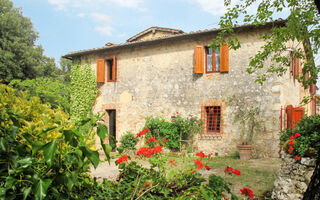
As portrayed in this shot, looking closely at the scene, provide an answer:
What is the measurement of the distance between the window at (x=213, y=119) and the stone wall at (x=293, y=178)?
5.64 meters

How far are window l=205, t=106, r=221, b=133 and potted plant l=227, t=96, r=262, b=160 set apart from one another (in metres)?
0.70

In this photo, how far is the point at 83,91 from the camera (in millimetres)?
13281

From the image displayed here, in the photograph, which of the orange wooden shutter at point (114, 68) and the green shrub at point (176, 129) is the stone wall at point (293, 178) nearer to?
the green shrub at point (176, 129)

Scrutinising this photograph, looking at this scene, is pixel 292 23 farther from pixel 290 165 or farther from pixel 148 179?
pixel 148 179

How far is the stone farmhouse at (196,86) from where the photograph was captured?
950cm

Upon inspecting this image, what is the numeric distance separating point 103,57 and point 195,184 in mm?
11696

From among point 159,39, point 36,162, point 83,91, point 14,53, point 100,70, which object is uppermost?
point 14,53

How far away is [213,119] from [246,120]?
1.31m

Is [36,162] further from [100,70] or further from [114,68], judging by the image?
[100,70]

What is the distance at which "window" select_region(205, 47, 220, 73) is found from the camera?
34.6 feet

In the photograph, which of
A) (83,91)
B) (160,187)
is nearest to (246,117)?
(83,91)

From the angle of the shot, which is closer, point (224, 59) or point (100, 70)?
point (224, 59)

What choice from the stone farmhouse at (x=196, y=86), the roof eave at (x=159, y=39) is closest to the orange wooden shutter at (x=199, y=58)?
the stone farmhouse at (x=196, y=86)

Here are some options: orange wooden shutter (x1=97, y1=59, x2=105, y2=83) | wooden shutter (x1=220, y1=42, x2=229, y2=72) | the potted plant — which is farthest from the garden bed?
orange wooden shutter (x1=97, y1=59, x2=105, y2=83)
